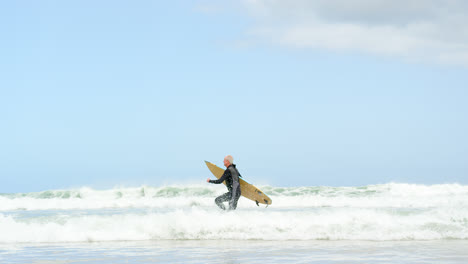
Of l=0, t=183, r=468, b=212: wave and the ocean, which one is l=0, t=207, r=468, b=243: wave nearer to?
the ocean

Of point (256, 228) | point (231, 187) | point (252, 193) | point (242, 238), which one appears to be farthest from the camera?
point (252, 193)

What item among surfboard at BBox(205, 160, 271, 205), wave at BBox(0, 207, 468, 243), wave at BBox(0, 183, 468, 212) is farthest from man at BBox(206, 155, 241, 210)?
wave at BBox(0, 183, 468, 212)

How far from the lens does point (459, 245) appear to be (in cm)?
934

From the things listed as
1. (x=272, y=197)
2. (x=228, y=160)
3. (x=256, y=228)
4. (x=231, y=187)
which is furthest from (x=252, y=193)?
(x=272, y=197)

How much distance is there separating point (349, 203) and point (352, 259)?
1508 centimetres

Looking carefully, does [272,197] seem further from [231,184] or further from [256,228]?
[256,228]

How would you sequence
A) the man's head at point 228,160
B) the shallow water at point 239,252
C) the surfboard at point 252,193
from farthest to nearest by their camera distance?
1. the surfboard at point 252,193
2. the man's head at point 228,160
3. the shallow water at point 239,252

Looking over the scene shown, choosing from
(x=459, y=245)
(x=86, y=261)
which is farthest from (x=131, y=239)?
→ (x=459, y=245)

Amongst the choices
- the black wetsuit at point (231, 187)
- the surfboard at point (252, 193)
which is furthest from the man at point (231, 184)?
the surfboard at point (252, 193)

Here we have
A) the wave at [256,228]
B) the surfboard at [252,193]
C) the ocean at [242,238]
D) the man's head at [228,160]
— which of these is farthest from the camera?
the surfboard at [252,193]

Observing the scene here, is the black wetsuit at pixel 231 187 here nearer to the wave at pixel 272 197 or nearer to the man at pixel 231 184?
the man at pixel 231 184

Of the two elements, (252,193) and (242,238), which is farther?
(252,193)

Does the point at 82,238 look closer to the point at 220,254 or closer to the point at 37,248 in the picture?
the point at 37,248

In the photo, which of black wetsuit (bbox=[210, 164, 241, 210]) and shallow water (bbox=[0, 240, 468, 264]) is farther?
black wetsuit (bbox=[210, 164, 241, 210])
